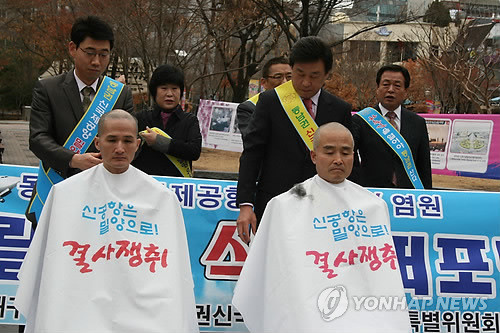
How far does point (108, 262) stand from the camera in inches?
117

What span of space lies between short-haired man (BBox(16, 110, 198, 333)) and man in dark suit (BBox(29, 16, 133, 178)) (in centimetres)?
60

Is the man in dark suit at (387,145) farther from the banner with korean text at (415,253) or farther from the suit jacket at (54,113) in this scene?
the suit jacket at (54,113)

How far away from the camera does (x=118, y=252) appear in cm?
300

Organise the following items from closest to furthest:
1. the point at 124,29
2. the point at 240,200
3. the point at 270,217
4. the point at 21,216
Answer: the point at 270,217 → the point at 240,200 → the point at 21,216 → the point at 124,29

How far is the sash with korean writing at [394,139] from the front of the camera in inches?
179

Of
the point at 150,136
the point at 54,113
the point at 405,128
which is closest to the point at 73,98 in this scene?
the point at 54,113

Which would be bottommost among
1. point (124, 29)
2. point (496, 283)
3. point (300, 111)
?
point (496, 283)

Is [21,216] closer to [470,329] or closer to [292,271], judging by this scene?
[292,271]

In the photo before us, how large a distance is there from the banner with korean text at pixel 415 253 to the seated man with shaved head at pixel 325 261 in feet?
3.85

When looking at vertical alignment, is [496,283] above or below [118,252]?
below

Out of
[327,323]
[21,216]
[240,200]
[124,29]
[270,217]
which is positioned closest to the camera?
[327,323]

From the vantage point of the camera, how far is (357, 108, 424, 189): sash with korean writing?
4.54m

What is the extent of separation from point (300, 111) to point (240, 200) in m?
0.64

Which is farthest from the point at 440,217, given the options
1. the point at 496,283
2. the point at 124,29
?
the point at 124,29
